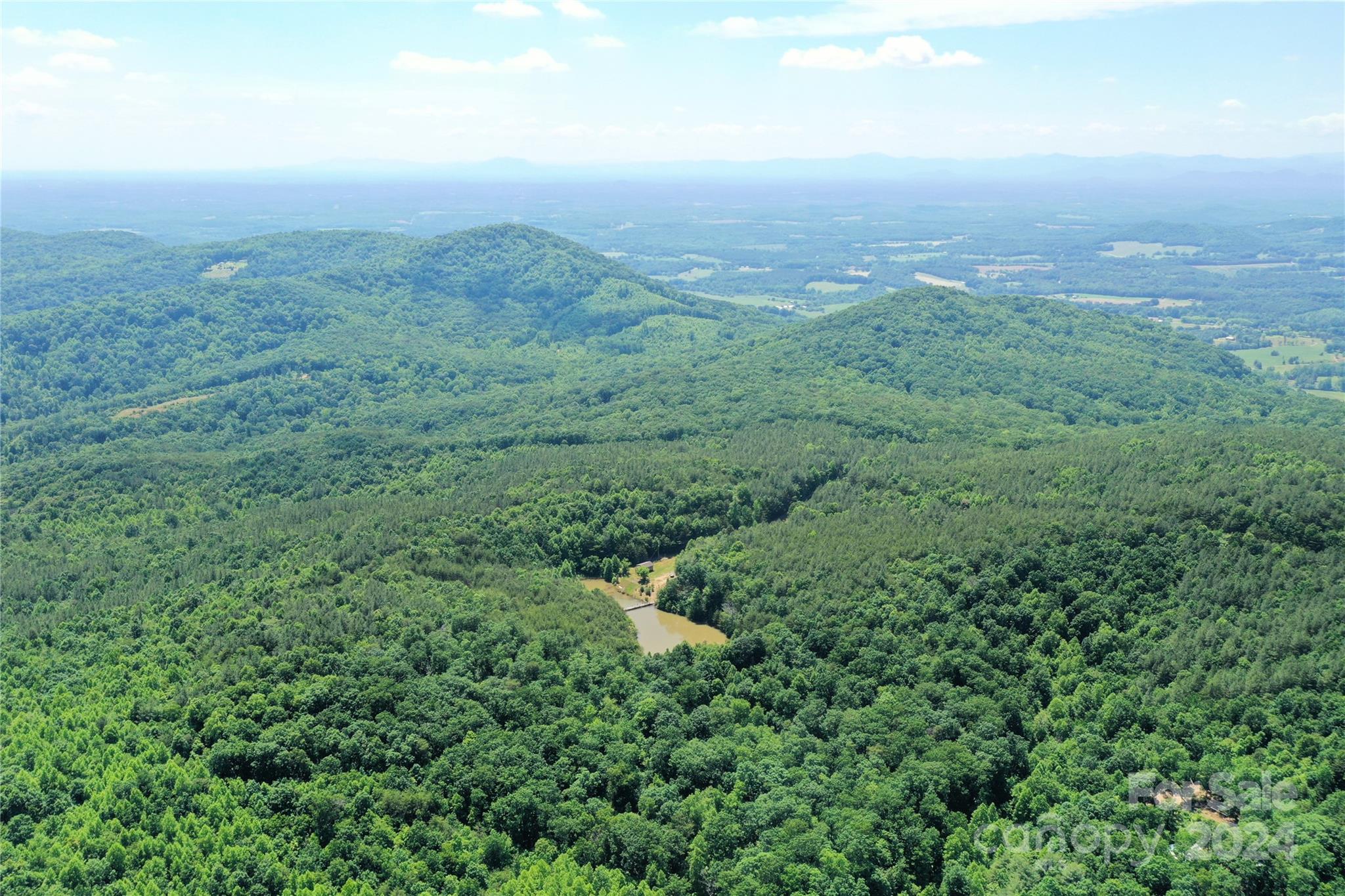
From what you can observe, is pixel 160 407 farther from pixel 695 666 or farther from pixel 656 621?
Result: pixel 695 666

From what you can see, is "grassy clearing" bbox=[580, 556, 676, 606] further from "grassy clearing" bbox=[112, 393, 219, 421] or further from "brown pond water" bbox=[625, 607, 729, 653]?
"grassy clearing" bbox=[112, 393, 219, 421]

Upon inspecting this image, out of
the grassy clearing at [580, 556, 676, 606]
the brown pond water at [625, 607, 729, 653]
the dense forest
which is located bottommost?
the brown pond water at [625, 607, 729, 653]

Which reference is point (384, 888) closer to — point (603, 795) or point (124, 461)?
point (603, 795)

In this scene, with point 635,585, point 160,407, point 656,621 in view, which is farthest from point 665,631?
point 160,407

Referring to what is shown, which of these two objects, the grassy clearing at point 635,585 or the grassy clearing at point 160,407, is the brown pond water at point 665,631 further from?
the grassy clearing at point 160,407

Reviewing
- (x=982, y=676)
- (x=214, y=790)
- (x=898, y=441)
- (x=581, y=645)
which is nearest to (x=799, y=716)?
(x=982, y=676)

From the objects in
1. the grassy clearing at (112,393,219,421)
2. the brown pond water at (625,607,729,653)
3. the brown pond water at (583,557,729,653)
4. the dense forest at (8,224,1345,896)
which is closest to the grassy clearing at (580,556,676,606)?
the brown pond water at (583,557,729,653)
